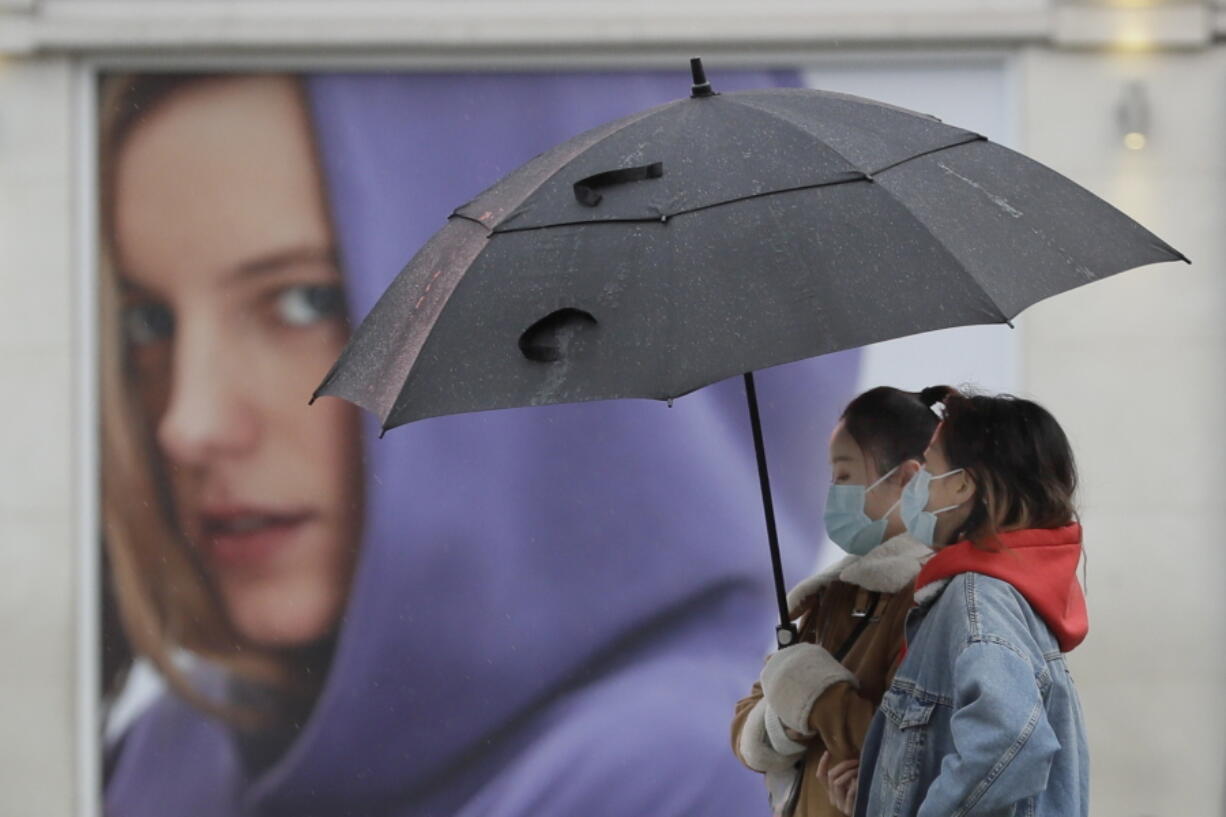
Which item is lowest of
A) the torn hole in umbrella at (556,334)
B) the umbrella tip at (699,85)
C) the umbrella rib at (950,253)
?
the torn hole in umbrella at (556,334)

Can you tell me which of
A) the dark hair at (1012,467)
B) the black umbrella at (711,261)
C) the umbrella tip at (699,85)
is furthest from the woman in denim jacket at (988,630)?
the umbrella tip at (699,85)

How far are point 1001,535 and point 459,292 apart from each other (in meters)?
1.05

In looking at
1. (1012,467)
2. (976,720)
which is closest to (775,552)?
(1012,467)

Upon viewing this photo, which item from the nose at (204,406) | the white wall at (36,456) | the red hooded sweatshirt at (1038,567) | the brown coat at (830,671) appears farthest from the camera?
the nose at (204,406)

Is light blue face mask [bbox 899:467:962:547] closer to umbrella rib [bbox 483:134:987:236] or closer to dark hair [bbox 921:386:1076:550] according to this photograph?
dark hair [bbox 921:386:1076:550]

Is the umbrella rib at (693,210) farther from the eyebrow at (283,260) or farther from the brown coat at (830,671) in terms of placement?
the eyebrow at (283,260)

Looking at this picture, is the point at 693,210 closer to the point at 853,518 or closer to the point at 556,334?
the point at 556,334

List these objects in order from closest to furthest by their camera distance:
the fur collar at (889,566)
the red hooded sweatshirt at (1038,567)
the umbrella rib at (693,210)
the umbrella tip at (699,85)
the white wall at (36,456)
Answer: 1. the umbrella rib at (693,210)
2. the red hooded sweatshirt at (1038,567)
3. the umbrella tip at (699,85)
4. the fur collar at (889,566)
5. the white wall at (36,456)

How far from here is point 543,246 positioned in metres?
2.75

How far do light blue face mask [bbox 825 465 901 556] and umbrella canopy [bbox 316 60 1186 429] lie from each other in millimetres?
715

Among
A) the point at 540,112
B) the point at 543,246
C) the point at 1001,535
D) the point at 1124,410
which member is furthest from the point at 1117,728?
the point at 543,246

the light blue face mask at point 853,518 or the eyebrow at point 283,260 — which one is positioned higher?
the eyebrow at point 283,260

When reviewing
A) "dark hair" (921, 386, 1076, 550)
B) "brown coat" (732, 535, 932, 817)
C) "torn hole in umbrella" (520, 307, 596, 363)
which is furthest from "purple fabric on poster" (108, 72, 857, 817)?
"torn hole in umbrella" (520, 307, 596, 363)

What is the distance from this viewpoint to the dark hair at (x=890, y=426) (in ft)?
11.2
